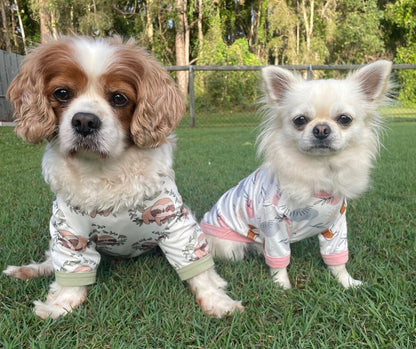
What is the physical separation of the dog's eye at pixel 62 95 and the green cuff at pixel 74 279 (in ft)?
2.96

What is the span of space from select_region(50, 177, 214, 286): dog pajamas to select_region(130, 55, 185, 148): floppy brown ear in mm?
257

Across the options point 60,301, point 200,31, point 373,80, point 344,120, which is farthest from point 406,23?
point 60,301

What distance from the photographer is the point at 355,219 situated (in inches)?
122

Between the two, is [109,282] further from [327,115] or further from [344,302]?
[327,115]

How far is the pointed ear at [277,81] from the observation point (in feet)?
7.43

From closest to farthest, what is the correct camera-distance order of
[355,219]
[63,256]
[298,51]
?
[63,256] → [355,219] → [298,51]

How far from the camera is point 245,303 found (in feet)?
6.39

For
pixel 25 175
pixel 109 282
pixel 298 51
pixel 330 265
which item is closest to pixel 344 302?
pixel 330 265

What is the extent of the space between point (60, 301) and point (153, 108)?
→ 44.0 inches

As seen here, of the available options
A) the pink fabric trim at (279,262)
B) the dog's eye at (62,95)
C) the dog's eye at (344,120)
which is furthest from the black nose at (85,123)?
the dog's eye at (344,120)

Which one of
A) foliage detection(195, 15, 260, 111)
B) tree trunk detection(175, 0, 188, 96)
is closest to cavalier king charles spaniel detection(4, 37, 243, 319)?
foliage detection(195, 15, 260, 111)

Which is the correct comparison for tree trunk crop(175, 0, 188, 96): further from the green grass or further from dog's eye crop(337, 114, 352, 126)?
dog's eye crop(337, 114, 352, 126)

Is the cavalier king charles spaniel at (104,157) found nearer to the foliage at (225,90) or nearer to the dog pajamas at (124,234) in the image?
the dog pajamas at (124,234)

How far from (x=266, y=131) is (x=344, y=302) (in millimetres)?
1145
